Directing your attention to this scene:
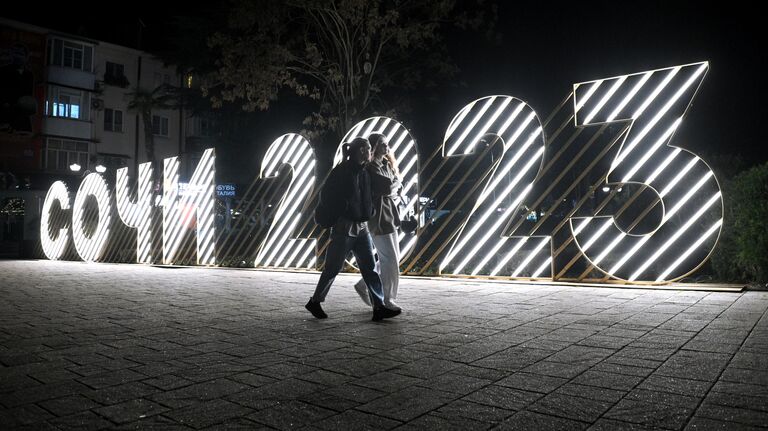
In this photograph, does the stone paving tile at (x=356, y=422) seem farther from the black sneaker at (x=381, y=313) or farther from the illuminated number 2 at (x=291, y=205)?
the illuminated number 2 at (x=291, y=205)

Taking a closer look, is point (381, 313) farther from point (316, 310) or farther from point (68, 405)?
point (68, 405)

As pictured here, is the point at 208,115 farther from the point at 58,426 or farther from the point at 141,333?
the point at 58,426

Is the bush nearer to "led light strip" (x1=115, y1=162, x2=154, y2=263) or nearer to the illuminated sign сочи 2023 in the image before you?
the illuminated sign сочи 2023

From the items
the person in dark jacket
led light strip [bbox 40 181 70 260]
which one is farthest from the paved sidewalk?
led light strip [bbox 40 181 70 260]

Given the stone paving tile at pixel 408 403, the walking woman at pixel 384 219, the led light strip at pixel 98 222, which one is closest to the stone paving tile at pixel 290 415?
the stone paving tile at pixel 408 403

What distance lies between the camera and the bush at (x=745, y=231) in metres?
7.62

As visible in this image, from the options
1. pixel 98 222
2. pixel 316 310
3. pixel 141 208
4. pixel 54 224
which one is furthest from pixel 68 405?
pixel 54 224

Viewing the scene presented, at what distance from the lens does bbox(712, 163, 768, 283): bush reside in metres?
7.62

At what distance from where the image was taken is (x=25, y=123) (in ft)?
12.3

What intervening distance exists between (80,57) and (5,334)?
39308 mm

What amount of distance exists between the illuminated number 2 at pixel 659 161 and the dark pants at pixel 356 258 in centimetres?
411

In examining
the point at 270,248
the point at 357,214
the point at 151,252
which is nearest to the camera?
the point at 357,214

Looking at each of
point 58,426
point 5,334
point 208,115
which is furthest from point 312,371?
point 208,115

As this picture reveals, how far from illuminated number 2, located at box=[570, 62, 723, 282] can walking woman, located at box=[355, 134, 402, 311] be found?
12.1ft
